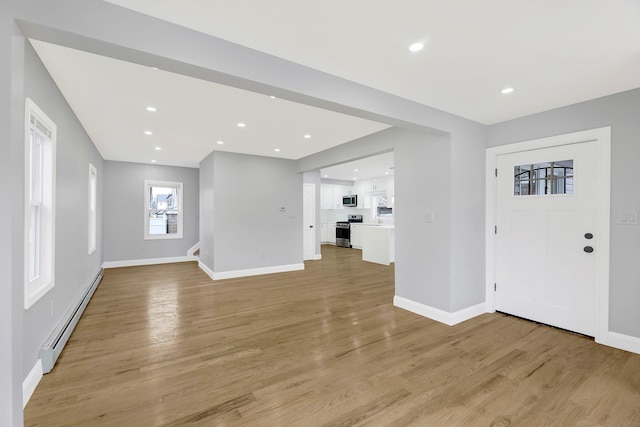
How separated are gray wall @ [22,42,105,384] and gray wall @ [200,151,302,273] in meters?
2.00

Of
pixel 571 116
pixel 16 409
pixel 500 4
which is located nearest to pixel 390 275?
pixel 571 116

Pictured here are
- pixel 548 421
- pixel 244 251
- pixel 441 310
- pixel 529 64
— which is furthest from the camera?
pixel 244 251

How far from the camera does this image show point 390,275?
591 cm

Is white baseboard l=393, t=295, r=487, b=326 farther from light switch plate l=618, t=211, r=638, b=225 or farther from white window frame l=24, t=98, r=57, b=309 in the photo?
white window frame l=24, t=98, r=57, b=309

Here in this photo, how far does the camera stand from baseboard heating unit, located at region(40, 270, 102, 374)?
7.43 ft

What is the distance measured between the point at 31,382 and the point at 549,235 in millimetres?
4917

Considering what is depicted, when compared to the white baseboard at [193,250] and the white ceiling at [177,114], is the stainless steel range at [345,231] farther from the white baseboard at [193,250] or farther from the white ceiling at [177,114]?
the white ceiling at [177,114]

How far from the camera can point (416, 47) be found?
1987 mm

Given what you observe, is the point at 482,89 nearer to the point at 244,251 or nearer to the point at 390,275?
the point at 390,275

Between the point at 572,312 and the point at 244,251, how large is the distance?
5128 millimetres

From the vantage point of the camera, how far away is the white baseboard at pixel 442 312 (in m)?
3.30

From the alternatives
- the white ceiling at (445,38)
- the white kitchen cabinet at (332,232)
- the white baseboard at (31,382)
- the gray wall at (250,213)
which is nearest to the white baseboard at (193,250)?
the gray wall at (250,213)

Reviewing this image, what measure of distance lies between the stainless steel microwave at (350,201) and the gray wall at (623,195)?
782 centimetres

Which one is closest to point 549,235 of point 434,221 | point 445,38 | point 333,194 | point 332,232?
point 434,221
